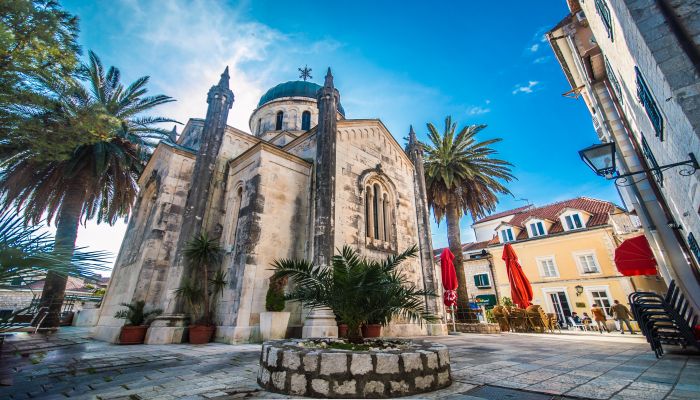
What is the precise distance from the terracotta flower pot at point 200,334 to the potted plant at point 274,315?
173 cm

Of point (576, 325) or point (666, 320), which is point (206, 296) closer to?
point (666, 320)

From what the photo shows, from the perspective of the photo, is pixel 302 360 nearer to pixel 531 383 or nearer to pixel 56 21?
pixel 531 383

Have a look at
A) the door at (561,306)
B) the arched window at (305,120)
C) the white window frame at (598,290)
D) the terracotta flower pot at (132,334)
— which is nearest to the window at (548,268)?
the door at (561,306)

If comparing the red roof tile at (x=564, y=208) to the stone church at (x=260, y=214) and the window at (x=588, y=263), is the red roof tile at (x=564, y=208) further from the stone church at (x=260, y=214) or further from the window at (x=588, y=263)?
the stone church at (x=260, y=214)

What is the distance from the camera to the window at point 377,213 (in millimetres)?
13195

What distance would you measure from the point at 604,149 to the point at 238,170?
474 inches

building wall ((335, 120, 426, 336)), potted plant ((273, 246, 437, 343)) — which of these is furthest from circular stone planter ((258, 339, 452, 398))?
building wall ((335, 120, 426, 336))

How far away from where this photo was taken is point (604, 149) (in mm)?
5320

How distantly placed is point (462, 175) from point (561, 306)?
1514cm

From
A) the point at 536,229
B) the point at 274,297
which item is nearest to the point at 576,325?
the point at 536,229

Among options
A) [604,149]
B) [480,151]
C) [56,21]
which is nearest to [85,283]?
[604,149]

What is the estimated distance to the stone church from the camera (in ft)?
31.5

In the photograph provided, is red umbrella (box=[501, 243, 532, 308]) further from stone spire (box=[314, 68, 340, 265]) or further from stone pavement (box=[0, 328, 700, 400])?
stone spire (box=[314, 68, 340, 265])

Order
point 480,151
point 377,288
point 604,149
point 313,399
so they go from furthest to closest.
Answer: point 480,151 → point 604,149 → point 377,288 → point 313,399
